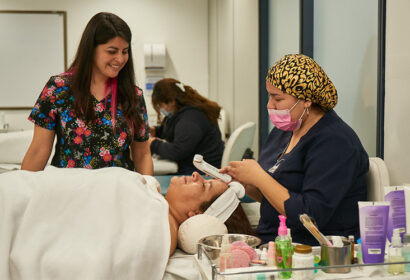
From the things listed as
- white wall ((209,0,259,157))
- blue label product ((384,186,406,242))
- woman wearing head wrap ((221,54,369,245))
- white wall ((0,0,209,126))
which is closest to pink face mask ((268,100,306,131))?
woman wearing head wrap ((221,54,369,245))

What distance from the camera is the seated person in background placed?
11.6 ft

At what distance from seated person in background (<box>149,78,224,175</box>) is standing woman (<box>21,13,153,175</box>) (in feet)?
4.39

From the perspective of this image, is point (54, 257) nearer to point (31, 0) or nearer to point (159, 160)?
point (159, 160)

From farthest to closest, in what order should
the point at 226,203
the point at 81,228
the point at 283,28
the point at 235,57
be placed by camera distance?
the point at 235,57, the point at 283,28, the point at 226,203, the point at 81,228

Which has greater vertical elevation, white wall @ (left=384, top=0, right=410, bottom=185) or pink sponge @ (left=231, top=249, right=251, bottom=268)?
white wall @ (left=384, top=0, right=410, bottom=185)

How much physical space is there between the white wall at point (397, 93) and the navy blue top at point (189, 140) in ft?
6.32

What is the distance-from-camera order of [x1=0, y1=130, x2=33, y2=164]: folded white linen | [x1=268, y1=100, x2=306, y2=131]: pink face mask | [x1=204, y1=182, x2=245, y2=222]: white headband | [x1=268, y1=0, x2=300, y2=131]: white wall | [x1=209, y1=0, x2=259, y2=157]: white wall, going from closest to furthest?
[x1=268, y1=100, x2=306, y2=131]: pink face mask → [x1=204, y1=182, x2=245, y2=222]: white headband → [x1=268, y1=0, x2=300, y2=131]: white wall → [x1=0, y1=130, x2=33, y2=164]: folded white linen → [x1=209, y1=0, x2=259, y2=157]: white wall

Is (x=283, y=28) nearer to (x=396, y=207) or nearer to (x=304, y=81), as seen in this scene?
(x=304, y=81)

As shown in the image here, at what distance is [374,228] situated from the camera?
1.26 metres

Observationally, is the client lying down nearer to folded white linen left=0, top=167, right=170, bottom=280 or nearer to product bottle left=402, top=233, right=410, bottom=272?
folded white linen left=0, top=167, right=170, bottom=280

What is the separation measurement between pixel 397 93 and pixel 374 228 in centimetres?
62

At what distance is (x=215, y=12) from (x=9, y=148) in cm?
301

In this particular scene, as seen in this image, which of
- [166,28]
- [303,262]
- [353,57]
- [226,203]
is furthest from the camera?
[166,28]

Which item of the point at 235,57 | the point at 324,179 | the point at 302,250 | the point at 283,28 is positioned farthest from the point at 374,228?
the point at 235,57
